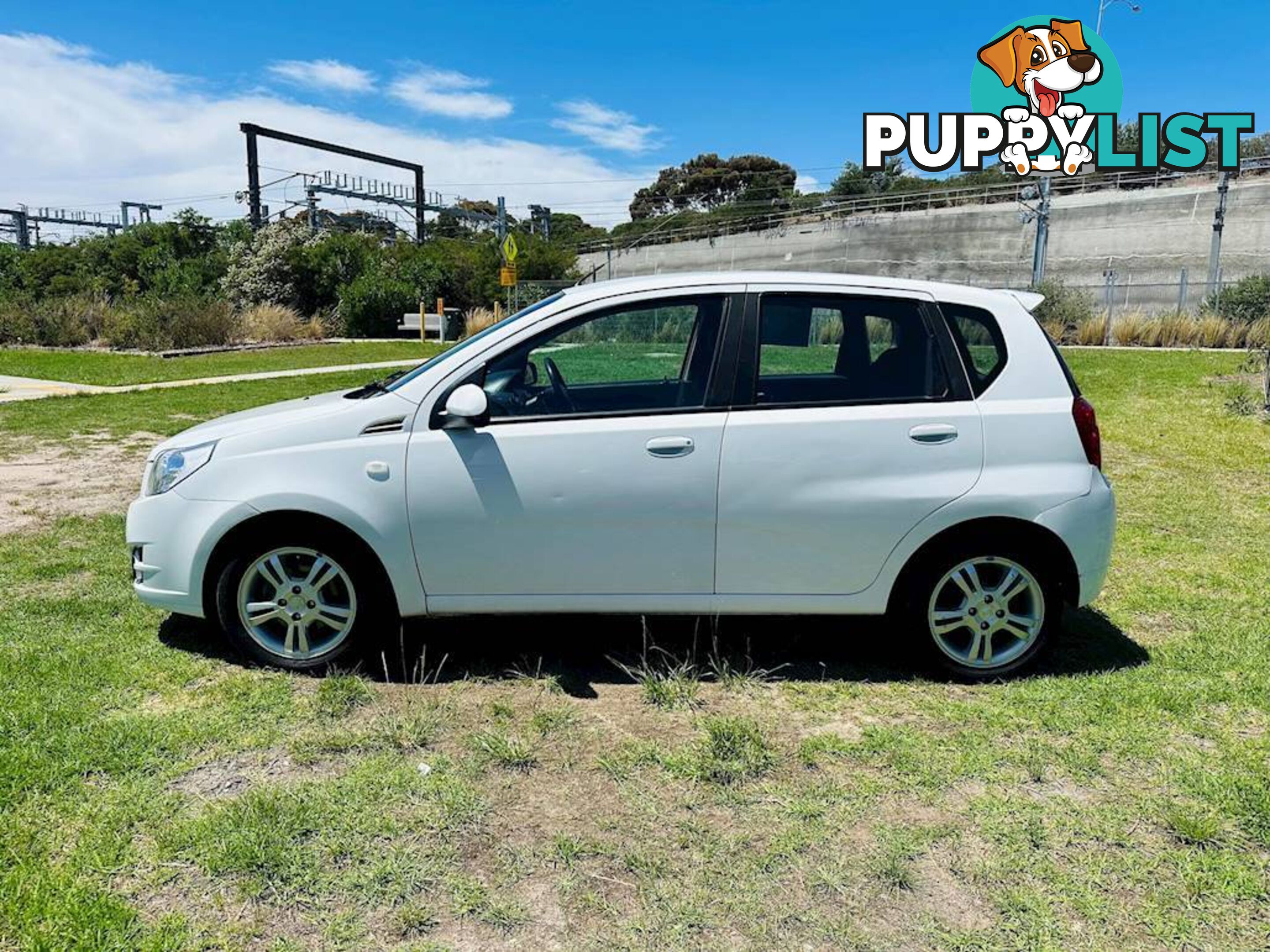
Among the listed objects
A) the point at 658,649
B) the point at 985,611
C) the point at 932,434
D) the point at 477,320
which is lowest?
the point at 658,649

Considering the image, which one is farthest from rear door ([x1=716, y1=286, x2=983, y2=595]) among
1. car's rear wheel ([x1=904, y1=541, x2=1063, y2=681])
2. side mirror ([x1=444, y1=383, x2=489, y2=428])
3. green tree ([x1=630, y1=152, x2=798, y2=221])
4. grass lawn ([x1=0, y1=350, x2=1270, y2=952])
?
green tree ([x1=630, y1=152, x2=798, y2=221])

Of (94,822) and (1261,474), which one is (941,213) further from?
(94,822)

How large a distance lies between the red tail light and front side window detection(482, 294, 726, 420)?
1.59 meters

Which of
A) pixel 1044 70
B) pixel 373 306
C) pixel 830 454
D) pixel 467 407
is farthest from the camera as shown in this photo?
pixel 1044 70

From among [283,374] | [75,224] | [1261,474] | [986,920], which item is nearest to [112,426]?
[283,374]

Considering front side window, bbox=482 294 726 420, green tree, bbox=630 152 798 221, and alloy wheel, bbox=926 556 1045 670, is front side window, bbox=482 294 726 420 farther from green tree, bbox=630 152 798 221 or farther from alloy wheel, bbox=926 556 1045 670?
green tree, bbox=630 152 798 221

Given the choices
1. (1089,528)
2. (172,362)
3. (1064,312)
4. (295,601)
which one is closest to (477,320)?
(172,362)

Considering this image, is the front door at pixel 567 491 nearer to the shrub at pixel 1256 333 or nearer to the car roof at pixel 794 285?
the car roof at pixel 794 285

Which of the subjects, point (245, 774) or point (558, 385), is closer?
point (245, 774)

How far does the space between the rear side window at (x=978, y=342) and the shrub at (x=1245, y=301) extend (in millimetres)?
27233

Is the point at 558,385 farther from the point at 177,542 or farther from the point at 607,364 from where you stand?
the point at 177,542

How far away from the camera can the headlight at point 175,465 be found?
4223 mm

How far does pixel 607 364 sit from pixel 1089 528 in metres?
2.28

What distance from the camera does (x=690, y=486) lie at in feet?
13.3
